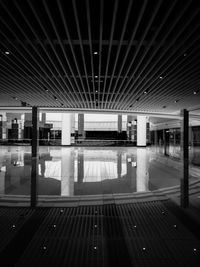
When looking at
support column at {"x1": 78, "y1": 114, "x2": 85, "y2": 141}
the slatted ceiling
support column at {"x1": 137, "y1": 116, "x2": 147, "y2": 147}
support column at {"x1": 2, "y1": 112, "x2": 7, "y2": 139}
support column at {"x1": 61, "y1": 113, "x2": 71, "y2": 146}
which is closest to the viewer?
the slatted ceiling

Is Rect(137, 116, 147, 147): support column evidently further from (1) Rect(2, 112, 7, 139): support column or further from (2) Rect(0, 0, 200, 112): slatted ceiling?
(2) Rect(0, 0, 200, 112): slatted ceiling

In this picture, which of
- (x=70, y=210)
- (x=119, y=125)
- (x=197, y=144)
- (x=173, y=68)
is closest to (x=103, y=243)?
(x=70, y=210)

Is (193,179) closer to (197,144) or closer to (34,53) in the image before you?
(34,53)

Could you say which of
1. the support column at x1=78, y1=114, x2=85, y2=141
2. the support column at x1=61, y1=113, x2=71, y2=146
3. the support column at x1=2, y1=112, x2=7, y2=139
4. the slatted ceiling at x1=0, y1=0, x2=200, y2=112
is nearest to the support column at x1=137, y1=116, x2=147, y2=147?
the support column at x1=61, y1=113, x2=71, y2=146

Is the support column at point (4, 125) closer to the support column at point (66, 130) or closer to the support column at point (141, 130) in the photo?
the support column at point (66, 130)

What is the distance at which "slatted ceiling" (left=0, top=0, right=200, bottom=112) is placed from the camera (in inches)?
189

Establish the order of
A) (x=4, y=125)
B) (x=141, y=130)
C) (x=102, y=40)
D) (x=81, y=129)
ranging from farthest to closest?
(x=81, y=129)
(x=4, y=125)
(x=141, y=130)
(x=102, y=40)

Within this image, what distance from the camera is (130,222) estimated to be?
13.8 ft

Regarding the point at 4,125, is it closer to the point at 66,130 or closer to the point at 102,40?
the point at 66,130

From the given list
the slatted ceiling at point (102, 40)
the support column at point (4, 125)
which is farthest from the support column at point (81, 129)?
the slatted ceiling at point (102, 40)

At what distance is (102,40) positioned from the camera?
21.0ft

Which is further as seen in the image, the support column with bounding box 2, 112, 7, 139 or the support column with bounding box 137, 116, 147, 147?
the support column with bounding box 2, 112, 7, 139

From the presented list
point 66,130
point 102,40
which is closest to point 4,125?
point 66,130

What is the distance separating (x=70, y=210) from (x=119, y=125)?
40637 mm
